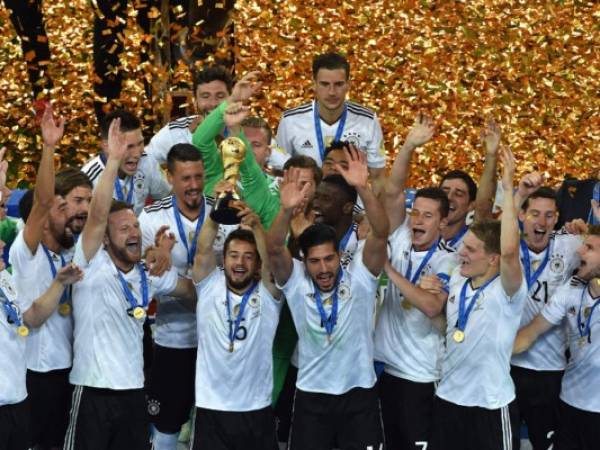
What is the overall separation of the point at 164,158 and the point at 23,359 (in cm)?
238

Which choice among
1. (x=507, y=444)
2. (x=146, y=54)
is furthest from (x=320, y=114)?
(x=146, y=54)

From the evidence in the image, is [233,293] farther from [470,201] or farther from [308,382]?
[470,201]

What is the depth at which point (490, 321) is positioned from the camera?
7.28 m

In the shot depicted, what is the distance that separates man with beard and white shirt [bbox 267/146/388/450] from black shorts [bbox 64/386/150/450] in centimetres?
89

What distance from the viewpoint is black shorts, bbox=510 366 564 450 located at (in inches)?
315

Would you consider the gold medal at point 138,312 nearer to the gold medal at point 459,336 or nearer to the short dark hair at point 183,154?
the short dark hair at point 183,154

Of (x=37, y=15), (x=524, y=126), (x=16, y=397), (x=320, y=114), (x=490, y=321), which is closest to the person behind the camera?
(x=16, y=397)

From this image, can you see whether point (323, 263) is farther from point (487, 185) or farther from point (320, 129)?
point (320, 129)

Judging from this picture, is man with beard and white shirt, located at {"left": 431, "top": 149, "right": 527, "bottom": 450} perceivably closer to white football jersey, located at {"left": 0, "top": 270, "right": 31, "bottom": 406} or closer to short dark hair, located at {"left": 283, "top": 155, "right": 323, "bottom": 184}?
short dark hair, located at {"left": 283, "top": 155, "right": 323, "bottom": 184}

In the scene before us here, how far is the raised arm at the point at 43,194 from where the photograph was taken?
7086mm

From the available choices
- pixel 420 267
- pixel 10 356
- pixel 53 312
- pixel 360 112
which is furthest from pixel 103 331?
pixel 360 112

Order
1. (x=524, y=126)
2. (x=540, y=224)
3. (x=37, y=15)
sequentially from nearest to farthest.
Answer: (x=540, y=224), (x=37, y=15), (x=524, y=126)

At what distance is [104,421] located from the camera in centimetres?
719

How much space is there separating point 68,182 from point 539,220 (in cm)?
283
